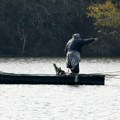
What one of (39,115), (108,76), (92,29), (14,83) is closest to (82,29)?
(92,29)

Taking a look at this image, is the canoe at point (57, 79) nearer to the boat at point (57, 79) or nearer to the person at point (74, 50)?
the boat at point (57, 79)

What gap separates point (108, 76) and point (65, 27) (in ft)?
113

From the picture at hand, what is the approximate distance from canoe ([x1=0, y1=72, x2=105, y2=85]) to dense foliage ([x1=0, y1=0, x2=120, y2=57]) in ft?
127

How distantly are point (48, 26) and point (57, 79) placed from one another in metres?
40.5

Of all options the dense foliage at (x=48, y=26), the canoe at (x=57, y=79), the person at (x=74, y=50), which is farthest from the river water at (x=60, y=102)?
the dense foliage at (x=48, y=26)

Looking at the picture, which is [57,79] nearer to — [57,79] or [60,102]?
[57,79]

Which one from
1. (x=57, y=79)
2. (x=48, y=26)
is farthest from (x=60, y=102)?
(x=48, y=26)

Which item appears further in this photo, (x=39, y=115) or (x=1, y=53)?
(x=1, y=53)

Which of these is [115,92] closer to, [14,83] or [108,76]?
[14,83]

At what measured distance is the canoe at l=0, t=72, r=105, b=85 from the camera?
41.1 meters

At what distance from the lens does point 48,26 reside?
81.4 metres

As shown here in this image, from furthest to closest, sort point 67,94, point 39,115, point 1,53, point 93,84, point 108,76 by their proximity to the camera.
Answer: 1. point 1,53
2. point 108,76
3. point 93,84
4. point 67,94
5. point 39,115

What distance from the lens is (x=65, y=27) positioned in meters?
82.4

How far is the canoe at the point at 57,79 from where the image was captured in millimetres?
41062
